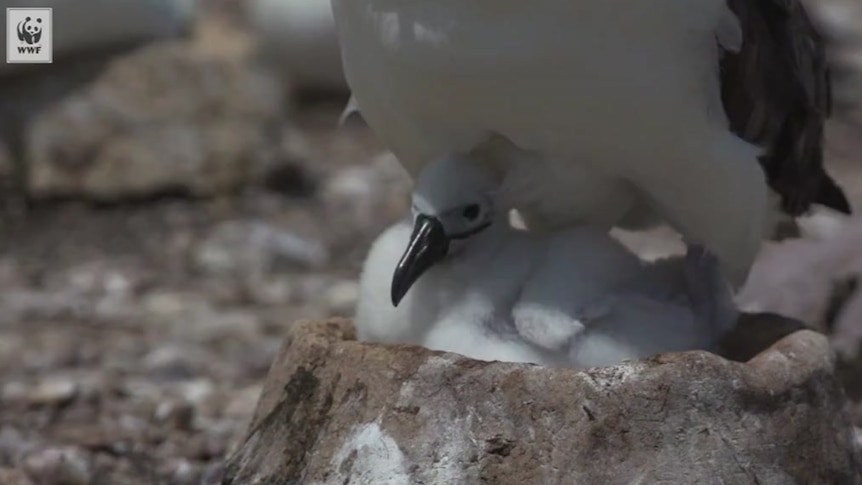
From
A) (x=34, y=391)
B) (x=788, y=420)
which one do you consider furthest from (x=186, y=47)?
(x=788, y=420)

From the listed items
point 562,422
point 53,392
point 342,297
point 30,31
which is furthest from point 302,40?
point 562,422

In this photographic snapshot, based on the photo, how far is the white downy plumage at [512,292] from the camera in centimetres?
247

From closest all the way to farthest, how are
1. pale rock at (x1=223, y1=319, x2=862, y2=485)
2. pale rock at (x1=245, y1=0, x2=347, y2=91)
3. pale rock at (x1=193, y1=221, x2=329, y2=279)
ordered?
pale rock at (x1=223, y1=319, x2=862, y2=485) → pale rock at (x1=193, y1=221, x2=329, y2=279) → pale rock at (x1=245, y1=0, x2=347, y2=91)

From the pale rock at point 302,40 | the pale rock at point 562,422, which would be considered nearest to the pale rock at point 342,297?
the pale rock at point 562,422

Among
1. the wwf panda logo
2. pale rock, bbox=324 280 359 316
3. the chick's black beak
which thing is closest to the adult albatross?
the chick's black beak

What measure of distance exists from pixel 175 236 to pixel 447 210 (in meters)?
3.02

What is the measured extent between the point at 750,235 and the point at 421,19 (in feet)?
2.39

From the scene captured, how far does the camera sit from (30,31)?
5551 mm

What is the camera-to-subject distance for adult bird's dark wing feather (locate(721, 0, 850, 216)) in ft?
8.62

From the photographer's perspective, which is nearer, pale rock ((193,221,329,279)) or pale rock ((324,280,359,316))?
pale rock ((324,280,359,316))

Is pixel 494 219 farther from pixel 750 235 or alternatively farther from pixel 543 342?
pixel 750 235

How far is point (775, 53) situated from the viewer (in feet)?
9.09

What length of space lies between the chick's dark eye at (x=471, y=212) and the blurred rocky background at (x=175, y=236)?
902 millimetres

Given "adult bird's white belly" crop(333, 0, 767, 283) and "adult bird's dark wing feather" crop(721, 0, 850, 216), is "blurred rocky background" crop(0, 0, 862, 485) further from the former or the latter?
"adult bird's white belly" crop(333, 0, 767, 283)
